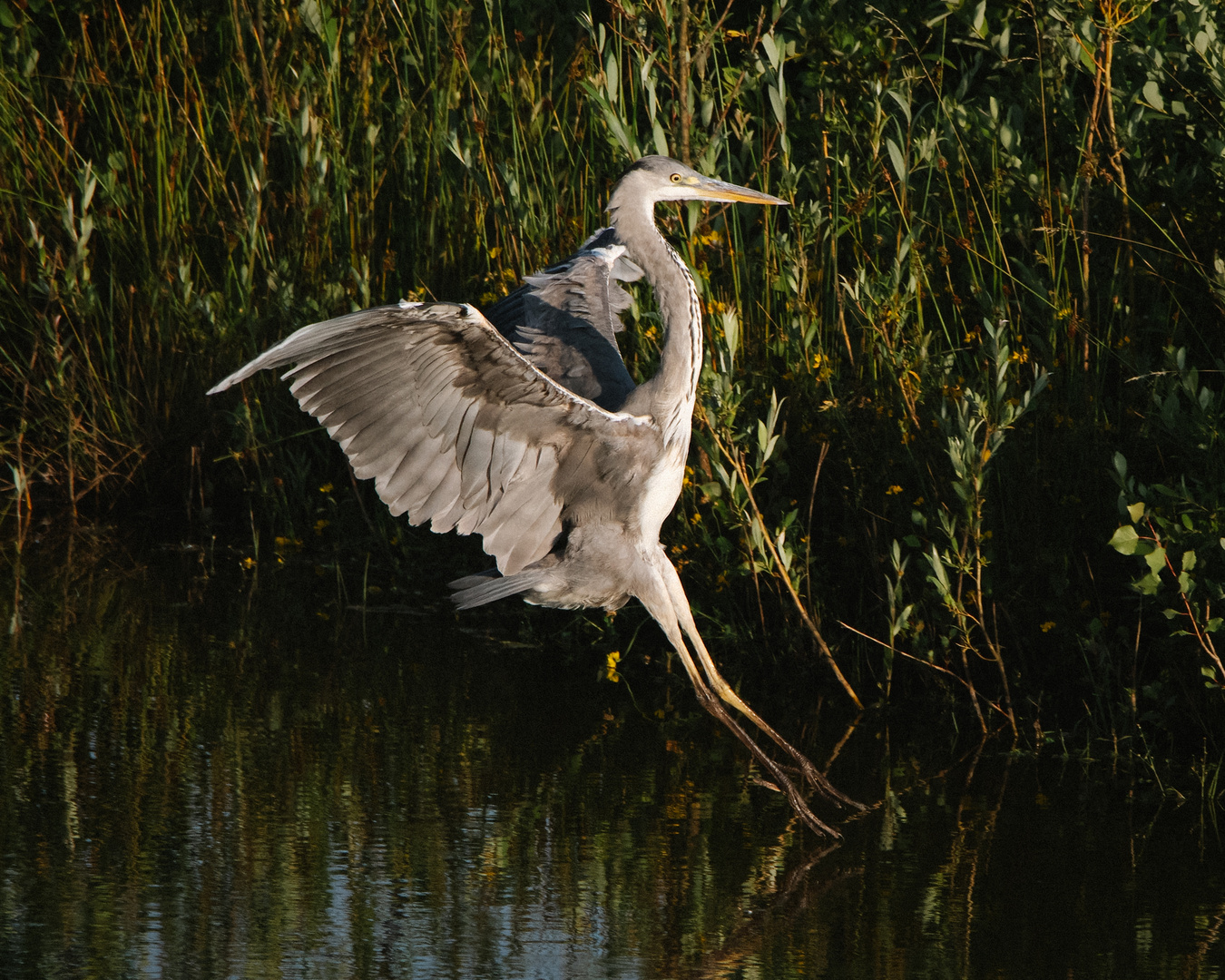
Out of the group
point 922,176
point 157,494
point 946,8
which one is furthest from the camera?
point 157,494

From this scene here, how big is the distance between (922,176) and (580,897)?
355 centimetres

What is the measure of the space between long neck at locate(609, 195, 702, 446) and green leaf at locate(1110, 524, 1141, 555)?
1159 millimetres

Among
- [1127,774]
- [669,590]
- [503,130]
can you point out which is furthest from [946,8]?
[1127,774]

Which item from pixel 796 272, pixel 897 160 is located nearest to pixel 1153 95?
pixel 897 160

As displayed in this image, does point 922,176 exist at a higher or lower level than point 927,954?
higher

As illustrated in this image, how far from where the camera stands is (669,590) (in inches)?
159

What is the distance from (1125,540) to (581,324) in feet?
5.68

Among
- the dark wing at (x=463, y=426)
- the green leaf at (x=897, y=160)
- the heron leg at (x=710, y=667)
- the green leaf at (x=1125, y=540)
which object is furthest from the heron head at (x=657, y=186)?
the green leaf at (x=1125, y=540)

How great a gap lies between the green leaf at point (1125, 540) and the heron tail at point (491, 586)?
60.2 inches

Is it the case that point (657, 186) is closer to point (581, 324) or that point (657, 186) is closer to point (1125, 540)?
point (581, 324)

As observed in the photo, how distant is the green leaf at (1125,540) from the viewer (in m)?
3.51

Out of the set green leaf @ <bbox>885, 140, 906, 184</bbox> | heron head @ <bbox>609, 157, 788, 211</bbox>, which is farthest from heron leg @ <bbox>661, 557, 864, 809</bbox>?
green leaf @ <bbox>885, 140, 906, 184</bbox>

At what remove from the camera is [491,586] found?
3943 millimetres

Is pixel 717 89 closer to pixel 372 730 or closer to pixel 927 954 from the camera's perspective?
pixel 372 730
